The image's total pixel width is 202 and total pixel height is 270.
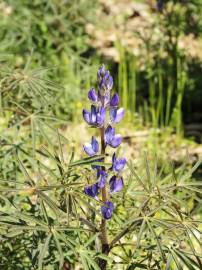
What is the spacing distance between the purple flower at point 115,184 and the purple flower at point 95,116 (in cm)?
21

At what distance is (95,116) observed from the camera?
86.6 inches

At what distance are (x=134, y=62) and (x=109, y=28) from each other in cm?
142

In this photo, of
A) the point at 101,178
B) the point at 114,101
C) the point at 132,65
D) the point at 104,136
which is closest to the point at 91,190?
the point at 101,178

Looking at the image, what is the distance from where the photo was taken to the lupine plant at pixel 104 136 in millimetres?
2195

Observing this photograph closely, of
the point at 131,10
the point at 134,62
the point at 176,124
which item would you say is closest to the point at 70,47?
the point at 134,62

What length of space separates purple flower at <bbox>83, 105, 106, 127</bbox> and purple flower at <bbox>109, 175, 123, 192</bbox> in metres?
0.21

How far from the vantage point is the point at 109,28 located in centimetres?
637

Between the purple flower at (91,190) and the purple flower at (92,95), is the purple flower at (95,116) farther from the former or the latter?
the purple flower at (91,190)

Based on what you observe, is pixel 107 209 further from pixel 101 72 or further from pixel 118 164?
pixel 101 72

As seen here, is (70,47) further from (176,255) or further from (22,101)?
(176,255)

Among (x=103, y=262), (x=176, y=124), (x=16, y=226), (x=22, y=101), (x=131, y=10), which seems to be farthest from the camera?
→ (x=131, y=10)

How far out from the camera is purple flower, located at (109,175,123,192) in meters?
2.25

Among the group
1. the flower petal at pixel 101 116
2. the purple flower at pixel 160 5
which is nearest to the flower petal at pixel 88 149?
the flower petal at pixel 101 116

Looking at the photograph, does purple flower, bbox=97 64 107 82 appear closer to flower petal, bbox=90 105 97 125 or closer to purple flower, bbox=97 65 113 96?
purple flower, bbox=97 65 113 96
